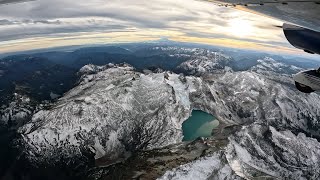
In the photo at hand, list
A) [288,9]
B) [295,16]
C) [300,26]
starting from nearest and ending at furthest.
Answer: [288,9] < [295,16] < [300,26]

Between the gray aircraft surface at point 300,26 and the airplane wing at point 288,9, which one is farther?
the gray aircraft surface at point 300,26

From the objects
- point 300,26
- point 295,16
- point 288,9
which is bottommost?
point 300,26

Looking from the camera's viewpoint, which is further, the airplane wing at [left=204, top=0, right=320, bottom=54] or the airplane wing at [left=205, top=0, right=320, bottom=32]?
the airplane wing at [left=204, top=0, right=320, bottom=54]

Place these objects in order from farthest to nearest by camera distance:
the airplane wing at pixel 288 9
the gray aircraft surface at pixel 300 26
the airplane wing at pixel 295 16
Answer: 1. the gray aircraft surface at pixel 300 26
2. the airplane wing at pixel 295 16
3. the airplane wing at pixel 288 9

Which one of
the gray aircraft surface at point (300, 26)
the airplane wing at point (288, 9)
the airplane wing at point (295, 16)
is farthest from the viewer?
the gray aircraft surface at point (300, 26)

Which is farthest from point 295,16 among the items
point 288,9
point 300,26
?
point 288,9

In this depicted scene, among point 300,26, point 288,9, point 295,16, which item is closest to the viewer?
point 288,9

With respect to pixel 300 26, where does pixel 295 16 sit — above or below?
above

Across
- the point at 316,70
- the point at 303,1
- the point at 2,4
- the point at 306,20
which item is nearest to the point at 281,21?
the point at 306,20

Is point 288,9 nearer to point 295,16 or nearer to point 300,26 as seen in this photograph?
point 295,16
